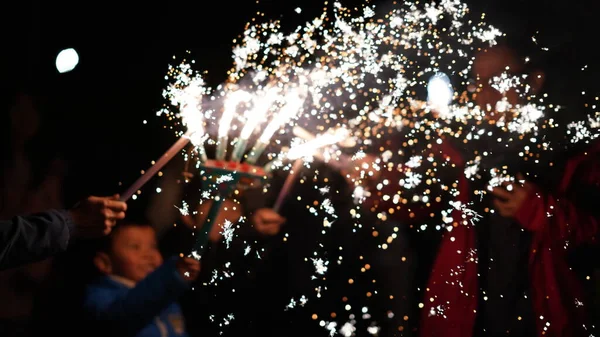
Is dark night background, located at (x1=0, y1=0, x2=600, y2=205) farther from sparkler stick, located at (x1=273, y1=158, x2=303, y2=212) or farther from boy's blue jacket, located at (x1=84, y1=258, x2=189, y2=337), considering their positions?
boy's blue jacket, located at (x1=84, y1=258, x2=189, y2=337)

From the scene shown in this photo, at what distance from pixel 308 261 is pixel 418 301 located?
22.2 inches

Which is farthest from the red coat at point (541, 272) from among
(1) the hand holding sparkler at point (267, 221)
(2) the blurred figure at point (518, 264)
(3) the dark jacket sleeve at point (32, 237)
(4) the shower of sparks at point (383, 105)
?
(3) the dark jacket sleeve at point (32, 237)

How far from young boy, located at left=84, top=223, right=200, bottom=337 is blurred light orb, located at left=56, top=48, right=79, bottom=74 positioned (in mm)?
1058

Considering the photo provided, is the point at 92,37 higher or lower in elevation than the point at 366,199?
higher

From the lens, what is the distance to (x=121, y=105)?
2434mm

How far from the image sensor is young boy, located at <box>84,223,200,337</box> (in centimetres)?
145

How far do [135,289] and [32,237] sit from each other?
52cm

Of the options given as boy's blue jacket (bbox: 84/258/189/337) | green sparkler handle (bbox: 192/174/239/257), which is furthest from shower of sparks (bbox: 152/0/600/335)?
green sparkler handle (bbox: 192/174/239/257)

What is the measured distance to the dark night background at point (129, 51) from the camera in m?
2.32

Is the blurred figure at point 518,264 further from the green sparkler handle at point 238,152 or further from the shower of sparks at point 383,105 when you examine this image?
the green sparkler handle at point 238,152

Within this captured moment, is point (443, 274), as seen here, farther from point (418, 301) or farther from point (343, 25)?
point (343, 25)

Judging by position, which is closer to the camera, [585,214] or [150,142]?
[585,214]

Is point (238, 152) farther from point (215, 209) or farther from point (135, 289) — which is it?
point (135, 289)

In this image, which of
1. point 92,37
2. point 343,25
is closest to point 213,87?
point 92,37
